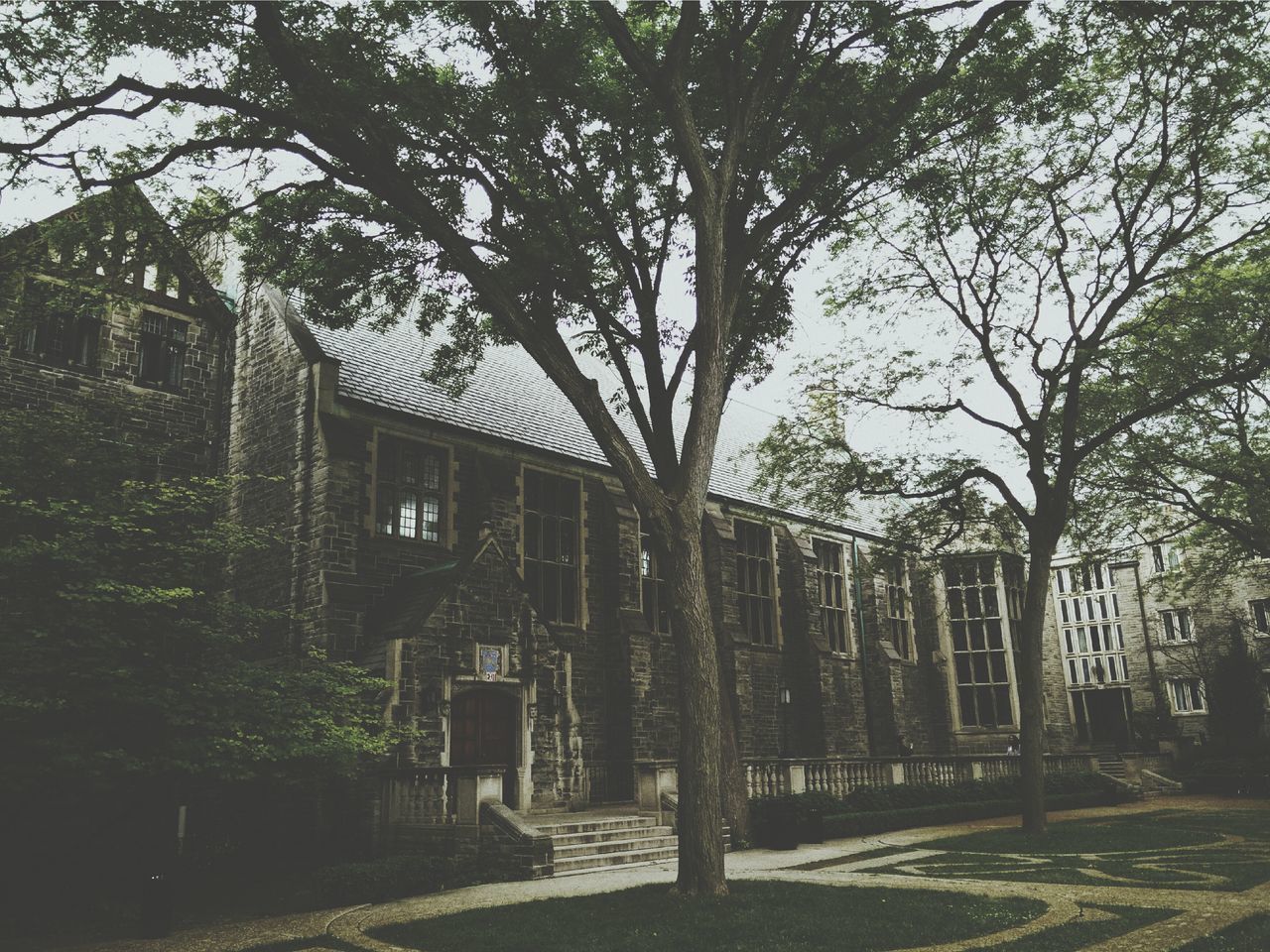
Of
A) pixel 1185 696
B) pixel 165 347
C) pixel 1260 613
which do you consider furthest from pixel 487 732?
pixel 1185 696

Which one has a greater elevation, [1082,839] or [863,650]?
[863,650]

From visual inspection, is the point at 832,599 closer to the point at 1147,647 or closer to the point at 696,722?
the point at 696,722

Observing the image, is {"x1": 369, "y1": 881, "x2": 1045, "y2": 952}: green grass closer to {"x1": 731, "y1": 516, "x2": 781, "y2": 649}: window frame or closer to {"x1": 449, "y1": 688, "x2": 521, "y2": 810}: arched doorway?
{"x1": 449, "y1": 688, "x2": 521, "y2": 810}: arched doorway

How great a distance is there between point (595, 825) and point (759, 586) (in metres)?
12.7

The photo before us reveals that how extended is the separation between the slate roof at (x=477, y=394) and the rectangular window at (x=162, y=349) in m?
2.20

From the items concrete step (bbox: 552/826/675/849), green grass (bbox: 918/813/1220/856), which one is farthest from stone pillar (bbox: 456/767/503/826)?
green grass (bbox: 918/813/1220/856)

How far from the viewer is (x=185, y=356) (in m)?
20.3

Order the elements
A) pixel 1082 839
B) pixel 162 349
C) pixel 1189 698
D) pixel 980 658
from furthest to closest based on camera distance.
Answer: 1. pixel 1189 698
2. pixel 980 658
3. pixel 162 349
4. pixel 1082 839

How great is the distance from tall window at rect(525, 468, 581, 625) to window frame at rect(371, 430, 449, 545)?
90.3 inches

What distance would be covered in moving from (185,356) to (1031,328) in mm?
17967

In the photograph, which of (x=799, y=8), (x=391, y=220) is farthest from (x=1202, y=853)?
(x=391, y=220)

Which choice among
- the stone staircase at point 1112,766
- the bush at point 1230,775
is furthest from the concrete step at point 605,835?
the stone staircase at point 1112,766

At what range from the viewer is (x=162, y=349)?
19.9m

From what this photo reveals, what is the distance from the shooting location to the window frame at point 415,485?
60.7ft
